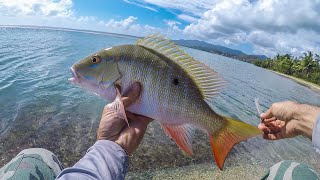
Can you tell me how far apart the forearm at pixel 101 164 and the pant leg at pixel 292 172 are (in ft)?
6.37

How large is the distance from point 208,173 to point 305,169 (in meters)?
3.85

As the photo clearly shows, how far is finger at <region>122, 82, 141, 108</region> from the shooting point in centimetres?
222

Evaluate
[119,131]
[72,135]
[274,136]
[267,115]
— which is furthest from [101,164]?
[72,135]

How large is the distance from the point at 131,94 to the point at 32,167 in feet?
5.05

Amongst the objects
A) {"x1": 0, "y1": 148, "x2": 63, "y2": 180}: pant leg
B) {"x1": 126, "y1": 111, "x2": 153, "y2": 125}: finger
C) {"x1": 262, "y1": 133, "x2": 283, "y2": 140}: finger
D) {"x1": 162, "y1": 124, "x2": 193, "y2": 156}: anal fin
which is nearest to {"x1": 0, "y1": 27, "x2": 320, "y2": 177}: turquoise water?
{"x1": 0, "y1": 148, "x2": 63, "y2": 180}: pant leg

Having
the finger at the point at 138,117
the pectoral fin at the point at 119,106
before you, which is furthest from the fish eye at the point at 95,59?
the finger at the point at 138,117

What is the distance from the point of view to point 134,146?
8.44 feet

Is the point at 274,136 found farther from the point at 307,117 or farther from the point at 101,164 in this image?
the point at 101,164

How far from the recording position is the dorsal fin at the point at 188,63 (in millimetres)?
2320

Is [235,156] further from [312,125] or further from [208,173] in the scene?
[312,125]

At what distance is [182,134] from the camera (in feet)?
7.70

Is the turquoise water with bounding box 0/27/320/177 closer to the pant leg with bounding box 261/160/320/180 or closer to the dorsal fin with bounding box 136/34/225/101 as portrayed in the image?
the pant leg with bounding box 261/160/320/180

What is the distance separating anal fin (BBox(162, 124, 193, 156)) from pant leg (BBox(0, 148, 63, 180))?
150 centimetres

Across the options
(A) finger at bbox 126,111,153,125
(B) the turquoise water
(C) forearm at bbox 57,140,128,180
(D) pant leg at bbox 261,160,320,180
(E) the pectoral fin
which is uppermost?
(E) the pectoral fin
